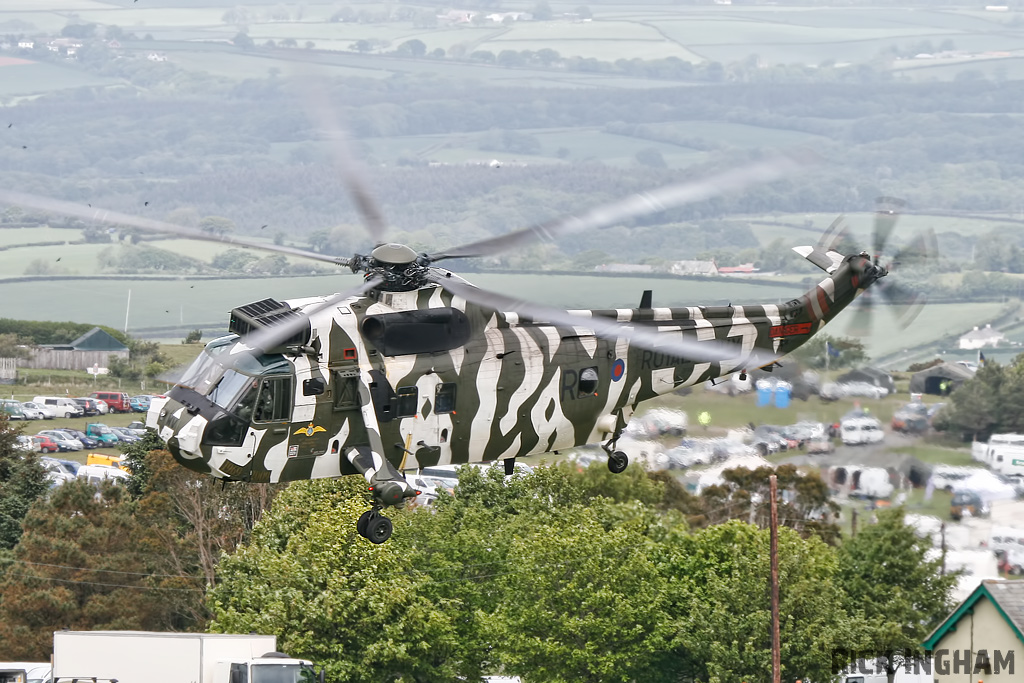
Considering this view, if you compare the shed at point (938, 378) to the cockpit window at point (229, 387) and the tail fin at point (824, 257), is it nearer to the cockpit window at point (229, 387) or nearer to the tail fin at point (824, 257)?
the tail fin at point (824, 257)

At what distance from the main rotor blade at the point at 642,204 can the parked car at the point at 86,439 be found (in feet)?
428

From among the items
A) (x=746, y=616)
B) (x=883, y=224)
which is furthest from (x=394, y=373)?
(x=746, y=616)

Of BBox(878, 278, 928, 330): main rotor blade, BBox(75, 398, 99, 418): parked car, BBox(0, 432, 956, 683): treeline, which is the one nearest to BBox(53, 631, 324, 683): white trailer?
BBox(0, 432, 956, 683): treeline

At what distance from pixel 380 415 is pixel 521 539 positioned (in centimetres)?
3320

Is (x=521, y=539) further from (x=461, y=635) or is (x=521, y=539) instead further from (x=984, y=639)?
(x=984, y=639)

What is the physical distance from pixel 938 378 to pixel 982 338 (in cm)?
6832

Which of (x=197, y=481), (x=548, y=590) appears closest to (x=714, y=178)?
(x=548, y=590)

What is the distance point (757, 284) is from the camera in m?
194

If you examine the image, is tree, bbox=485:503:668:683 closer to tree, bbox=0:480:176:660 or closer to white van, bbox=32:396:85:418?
tree, bbox=0:480:176:660

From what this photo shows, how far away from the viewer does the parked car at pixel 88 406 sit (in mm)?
171738

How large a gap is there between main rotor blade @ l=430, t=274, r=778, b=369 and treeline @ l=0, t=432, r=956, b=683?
77.3 ft

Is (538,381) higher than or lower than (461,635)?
higher

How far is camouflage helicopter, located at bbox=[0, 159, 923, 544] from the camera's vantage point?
29.6m

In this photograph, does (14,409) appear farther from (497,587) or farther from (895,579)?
(895,579)
